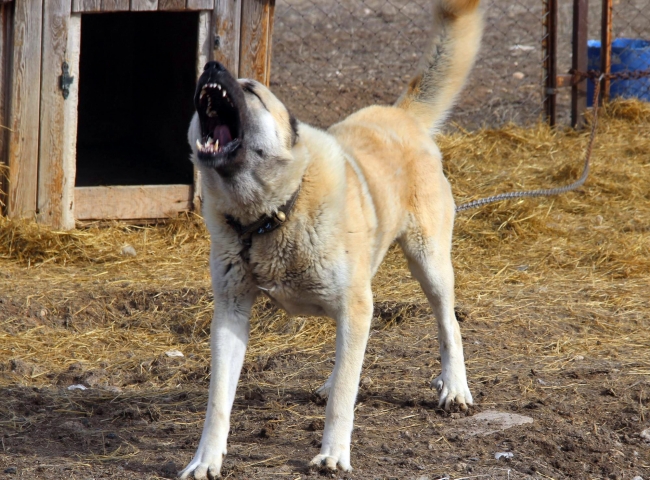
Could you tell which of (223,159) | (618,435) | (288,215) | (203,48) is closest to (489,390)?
(618,435)

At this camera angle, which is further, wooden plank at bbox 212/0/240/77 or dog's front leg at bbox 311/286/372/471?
wooden plank at bbox 212/0/240/77

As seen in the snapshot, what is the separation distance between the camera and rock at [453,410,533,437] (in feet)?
11.5

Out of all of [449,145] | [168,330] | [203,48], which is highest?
[203,48]

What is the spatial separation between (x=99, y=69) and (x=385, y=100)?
3104 mm

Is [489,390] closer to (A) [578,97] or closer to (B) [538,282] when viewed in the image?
(B) [538,282]

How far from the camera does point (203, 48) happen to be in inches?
246

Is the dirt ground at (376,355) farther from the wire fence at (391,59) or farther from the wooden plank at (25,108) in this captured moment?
the wire fence at (391,59)

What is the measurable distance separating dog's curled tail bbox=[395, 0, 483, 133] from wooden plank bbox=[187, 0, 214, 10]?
7.99ft

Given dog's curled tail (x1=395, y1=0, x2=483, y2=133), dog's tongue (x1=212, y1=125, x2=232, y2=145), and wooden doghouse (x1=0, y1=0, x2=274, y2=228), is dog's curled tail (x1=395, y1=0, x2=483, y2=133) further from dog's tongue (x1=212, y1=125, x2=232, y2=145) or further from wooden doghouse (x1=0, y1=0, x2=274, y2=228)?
wooden doghouse (x1=0, y1=0, x2=274, y2=228)

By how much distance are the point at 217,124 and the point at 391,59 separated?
8.51 m

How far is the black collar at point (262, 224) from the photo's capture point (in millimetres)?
3156

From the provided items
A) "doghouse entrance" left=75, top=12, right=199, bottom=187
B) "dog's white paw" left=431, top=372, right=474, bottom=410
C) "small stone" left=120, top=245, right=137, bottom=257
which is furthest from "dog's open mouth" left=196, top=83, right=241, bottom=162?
"doghouse entrance" left=75, top=12, right=199, bottom=187

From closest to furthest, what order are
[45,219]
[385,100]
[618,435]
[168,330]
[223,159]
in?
[223,159], [618,435], [168,330], [45,219], [385,100]

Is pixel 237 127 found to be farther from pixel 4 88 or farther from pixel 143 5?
pixel 4 88
